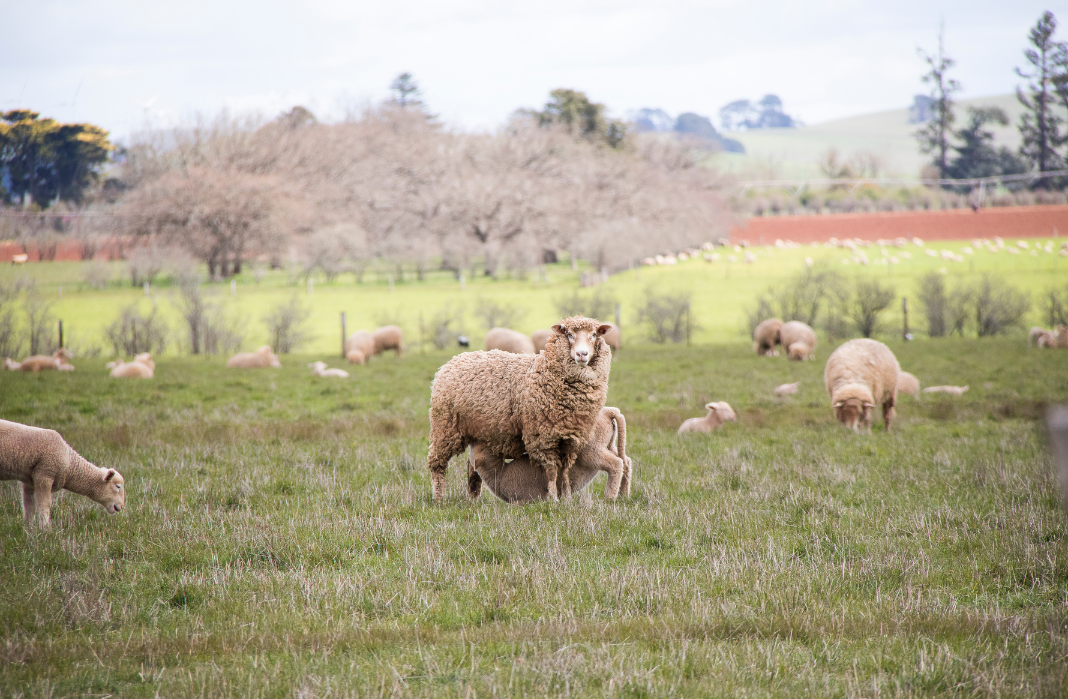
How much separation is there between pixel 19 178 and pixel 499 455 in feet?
100

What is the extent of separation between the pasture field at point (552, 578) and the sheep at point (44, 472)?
8.4 inches

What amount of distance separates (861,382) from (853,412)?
26.9 inches

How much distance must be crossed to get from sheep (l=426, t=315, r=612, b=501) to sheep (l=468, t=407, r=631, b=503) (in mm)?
127

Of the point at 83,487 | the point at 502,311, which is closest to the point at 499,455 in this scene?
the point at 83,487

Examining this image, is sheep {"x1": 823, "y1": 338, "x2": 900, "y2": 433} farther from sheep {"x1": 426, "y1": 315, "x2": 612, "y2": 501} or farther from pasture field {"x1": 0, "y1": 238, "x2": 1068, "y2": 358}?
pasture field {"x1": 0, "y1": 238, "x2": 1068, "y2": 358}

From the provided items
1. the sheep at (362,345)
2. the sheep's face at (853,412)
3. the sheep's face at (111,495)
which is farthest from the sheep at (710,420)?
the sheep at (362,345)

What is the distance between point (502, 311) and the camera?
3697cm

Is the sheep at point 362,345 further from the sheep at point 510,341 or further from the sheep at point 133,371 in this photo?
the sheep at point 133,371

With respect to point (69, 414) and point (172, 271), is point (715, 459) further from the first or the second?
point (172, 271)

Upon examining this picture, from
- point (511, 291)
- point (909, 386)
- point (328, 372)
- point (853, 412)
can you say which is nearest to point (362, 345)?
point (328, 372)

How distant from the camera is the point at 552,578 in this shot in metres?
5.32

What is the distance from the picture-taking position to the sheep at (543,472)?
770 centimetres

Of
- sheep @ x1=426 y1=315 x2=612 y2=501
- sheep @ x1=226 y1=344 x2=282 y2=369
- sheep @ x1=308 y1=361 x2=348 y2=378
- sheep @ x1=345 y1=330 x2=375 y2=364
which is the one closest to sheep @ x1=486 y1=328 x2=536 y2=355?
sheep @ x1=345 y1=330 x2=375 y2=364

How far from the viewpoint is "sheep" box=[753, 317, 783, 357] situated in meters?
28.1
